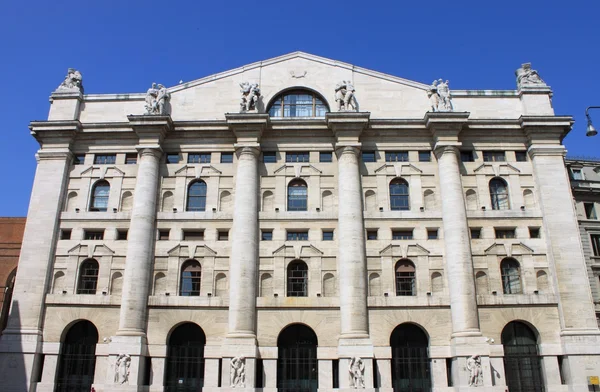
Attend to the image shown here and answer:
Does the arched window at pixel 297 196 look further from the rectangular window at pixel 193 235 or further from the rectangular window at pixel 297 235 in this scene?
the rectangular window at pixel 193 235

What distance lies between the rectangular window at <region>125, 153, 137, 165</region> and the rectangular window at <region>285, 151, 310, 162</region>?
1123 centimetres

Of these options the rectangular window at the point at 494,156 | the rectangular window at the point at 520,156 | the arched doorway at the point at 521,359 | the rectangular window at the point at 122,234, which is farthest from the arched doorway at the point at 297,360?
the rectangular window at the point at 520,156

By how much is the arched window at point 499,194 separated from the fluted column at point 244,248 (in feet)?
55.4

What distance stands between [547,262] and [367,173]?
44.2 ft

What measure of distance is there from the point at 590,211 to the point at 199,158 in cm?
3503

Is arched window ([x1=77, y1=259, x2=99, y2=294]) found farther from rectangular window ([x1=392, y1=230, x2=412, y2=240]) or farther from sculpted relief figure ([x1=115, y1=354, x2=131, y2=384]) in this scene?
rectangular window ([x1=392, y1=230, x2=412, y2=240])

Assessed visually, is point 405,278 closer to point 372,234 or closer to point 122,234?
point 372,234

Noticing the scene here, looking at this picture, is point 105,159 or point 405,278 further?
point 105,159

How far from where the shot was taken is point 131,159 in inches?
1604

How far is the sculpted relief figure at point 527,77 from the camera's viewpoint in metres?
41.5

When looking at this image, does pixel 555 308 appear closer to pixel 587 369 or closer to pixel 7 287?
pixel 587 369

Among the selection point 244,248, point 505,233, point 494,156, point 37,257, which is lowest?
point 37,257

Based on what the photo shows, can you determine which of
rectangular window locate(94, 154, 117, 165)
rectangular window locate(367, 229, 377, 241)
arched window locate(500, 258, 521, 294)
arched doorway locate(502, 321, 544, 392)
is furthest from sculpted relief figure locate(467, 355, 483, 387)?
rectangular window locate(94, 154, 117, 165)

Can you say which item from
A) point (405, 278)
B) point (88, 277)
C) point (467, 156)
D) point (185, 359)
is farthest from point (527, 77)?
point (88, 277)
